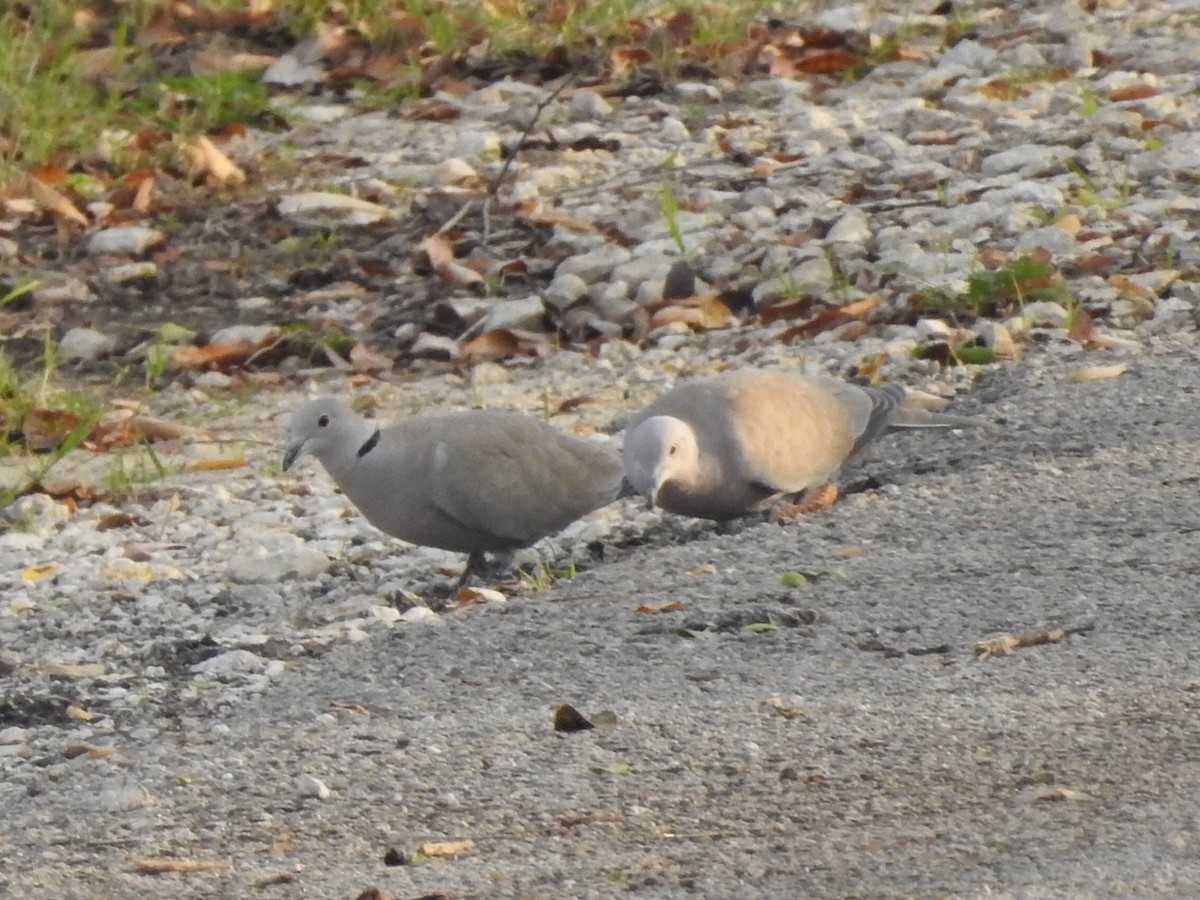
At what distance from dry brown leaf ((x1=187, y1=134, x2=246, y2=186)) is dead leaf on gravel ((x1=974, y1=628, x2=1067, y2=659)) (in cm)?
566

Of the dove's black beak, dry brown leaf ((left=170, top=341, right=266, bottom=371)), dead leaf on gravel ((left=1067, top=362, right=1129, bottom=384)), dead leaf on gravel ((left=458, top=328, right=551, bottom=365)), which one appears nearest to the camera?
the dove's black beak

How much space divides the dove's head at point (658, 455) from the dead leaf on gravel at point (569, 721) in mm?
1437

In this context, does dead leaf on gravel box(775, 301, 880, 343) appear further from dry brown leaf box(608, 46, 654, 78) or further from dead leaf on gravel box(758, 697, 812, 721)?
dead leaf on gravel box(758, 697, 812, 721)

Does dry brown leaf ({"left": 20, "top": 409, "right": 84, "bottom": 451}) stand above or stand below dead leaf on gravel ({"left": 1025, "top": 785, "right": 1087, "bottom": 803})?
below

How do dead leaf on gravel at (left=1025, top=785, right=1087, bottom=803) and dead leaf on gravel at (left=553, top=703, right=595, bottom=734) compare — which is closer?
dead leaf on gravel at (left=1025, top=785, right=1087, bottom=803)

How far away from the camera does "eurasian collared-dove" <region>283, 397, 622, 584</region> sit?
565 cm

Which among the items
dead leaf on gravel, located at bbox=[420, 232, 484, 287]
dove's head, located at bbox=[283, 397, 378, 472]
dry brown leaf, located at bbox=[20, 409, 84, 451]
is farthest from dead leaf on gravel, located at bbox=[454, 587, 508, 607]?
dead leaf on gravel, located at bbox=[420, 232, 484, 287]

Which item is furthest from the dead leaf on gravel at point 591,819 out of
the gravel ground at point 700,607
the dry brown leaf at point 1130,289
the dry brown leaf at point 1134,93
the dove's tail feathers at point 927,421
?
the dry brown leaf at point 1134,93

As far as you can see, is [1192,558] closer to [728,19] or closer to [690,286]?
[690,286]

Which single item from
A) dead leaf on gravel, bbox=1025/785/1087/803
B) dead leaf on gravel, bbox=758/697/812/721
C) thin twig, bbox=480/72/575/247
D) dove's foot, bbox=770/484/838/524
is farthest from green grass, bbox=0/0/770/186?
dead leaf on gravel, bbox=1025/785/1087/803

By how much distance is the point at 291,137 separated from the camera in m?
9.88

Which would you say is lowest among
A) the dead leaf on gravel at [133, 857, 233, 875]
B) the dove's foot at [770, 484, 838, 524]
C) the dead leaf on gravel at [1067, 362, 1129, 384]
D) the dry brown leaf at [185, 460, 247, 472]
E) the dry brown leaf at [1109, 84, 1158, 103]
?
the dry brown leaf at [185, 460, 247, 472]

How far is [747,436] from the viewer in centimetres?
580

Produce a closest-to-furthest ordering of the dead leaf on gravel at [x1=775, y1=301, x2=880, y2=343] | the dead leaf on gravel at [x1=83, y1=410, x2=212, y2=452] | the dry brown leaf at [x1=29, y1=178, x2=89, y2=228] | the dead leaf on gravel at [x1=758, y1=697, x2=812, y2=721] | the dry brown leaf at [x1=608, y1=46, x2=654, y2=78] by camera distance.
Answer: the dead leaf on gravel at [x1=758, y1=697, x2=812, y2=721], the dead leaf on gravel at [x1=83, y1=410, x2=212, y2=452], the dead leaf on gravel at [x1=775, y1=301, x2=880, y2=343], the dry brown leaf at [x1=29, y1=178, x2=89, y2=228], the dry brown leaf at [x1=608, y1=46, x2=654, y2=78]
